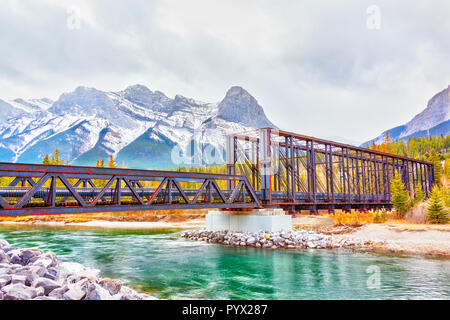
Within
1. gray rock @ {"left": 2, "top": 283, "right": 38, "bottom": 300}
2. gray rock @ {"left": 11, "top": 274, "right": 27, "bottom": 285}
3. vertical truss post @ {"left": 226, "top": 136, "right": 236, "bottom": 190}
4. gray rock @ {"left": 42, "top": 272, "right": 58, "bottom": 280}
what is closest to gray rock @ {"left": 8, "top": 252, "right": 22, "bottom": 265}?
gray rock @ {"left": 42, "top": 272, "right": 58, "bottom": 280}

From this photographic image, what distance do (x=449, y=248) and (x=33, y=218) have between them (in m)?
84.3

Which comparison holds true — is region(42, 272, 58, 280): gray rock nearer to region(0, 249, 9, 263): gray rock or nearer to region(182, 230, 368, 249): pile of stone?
region(0, 249, 9, 263): gray rock

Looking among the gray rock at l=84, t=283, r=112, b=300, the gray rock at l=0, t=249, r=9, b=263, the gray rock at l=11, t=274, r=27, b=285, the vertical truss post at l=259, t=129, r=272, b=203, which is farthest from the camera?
the vertical truss post at l=259, t=129, r=272, b=203

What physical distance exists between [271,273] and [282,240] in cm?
1088

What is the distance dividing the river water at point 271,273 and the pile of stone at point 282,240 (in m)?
1.97

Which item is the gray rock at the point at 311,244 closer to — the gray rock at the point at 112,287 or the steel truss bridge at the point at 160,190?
the steel truss bridge at the point at 160,190

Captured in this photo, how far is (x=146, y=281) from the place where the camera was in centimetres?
1717

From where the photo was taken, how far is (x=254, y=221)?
32.6 metres

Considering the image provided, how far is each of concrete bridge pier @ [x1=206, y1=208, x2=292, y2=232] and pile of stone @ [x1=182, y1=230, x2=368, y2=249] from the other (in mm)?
856

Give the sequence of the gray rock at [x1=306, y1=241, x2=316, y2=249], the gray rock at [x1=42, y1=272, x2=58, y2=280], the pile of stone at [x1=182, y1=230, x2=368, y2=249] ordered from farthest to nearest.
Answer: the pile of stone at [x1=182, y1=230, x2=368, y2=249], the gray rock at [x1=306, y1=241, x2=316, y2=249], the gray rock at [x1=42, y1=272, x2=58, y2=280]

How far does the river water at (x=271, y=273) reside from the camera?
14688mm

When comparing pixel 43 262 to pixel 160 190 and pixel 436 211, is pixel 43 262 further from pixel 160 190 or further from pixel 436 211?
pixel 436 211

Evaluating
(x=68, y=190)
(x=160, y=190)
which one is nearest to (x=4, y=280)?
(x=68, y=190)

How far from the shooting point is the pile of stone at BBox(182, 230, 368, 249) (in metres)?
28.5
